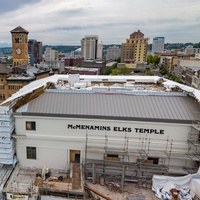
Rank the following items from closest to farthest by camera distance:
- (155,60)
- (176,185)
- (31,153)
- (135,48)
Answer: (176,185) < (31,153) < (135,48) < (155,60)

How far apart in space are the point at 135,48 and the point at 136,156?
525 ft

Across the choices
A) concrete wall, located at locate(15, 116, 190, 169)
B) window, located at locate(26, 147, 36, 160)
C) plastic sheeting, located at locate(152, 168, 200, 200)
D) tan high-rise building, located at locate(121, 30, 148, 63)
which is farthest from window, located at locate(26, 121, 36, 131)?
tan high-rise building, located at locate(121, 30, 148, 63)

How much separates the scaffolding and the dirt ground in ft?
1.93

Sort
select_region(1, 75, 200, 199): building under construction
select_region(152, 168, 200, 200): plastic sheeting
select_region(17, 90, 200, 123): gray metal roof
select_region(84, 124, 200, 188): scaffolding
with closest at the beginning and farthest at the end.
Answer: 1. select_region(152, 168, 200, 200): plastic sheeting
2. select_region(84, 124, 200, 188): scaffolding
3. select_region(1, 75, 200, 199): building under construction
4. select_region(17, 90, 200, 123): gray metal roof

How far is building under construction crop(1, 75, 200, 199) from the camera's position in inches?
726

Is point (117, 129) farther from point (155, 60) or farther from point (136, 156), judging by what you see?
point (155, 60)

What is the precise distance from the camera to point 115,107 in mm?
19672

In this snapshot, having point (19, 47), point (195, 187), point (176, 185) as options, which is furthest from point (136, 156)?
point (19, 47)

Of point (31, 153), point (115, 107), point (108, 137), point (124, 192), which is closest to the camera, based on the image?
point (124, 192)

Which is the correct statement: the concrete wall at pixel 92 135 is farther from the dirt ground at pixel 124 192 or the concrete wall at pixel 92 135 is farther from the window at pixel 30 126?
the dirt ground at pixel 124 192

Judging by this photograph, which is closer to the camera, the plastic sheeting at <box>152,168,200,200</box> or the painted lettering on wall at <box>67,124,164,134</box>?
the plastic sheeting at <box>152,168,200,200</box>

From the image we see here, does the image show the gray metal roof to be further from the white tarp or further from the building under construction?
the white tarp

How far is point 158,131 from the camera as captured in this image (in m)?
18.9

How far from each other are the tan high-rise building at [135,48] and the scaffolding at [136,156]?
15023cm
